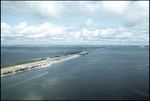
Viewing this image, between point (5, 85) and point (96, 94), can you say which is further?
point (5, 85)

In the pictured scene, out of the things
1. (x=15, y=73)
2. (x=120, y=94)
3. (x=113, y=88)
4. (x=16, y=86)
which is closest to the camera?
(x=120, y=94)

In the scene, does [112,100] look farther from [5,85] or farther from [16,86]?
[5,85]

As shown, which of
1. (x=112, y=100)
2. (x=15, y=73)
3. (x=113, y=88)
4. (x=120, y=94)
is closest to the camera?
(x=112, y=100)

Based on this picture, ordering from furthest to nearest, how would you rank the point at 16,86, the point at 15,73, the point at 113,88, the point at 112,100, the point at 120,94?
the point at 15,73 < the point at 16,86 < the point at 113,88 < the point at 120,94 < the point at 112,100

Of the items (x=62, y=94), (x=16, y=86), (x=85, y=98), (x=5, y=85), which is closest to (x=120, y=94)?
(x=85, y=98)

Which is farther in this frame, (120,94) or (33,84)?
(33,84)

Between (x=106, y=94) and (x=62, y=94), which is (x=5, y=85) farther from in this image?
(x=106, y=94)

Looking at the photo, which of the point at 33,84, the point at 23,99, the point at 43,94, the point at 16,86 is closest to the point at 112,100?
the point at 43,94

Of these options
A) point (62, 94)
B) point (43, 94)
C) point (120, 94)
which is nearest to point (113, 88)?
point (120, 94)

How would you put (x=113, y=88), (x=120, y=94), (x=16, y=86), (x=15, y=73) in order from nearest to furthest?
1. (x=120, y=94)
2. (x=113, y=88)
3. (x=16, y=86)
4. (x=15, y=73)
